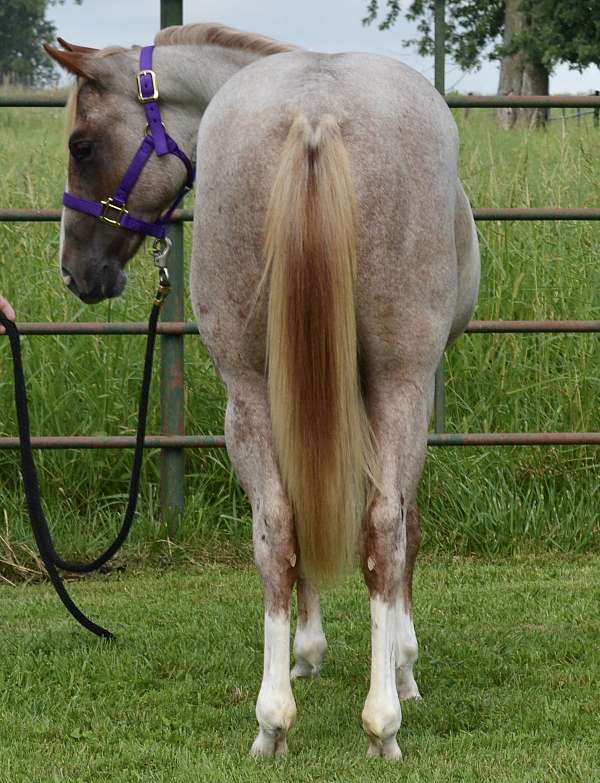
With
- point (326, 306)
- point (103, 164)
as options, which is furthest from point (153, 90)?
point (326, 306)

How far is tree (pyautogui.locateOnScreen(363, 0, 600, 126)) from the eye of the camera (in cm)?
1984

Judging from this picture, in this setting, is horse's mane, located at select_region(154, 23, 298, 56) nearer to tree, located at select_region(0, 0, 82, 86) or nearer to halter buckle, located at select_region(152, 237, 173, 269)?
halter buckle, located at select_region(152, 237, 173, 269)

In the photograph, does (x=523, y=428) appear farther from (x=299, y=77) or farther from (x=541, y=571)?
(x=299, y=77)

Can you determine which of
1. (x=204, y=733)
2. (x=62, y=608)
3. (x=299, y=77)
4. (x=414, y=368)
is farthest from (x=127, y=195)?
(x=62, y=608)

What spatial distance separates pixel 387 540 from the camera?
8.36ft

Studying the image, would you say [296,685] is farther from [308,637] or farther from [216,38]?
[216,38]

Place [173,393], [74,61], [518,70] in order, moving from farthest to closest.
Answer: [518,70] → [173,393] → [74,61]

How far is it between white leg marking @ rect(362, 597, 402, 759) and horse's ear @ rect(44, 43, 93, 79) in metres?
1.47

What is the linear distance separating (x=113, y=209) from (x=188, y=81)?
0.39 m

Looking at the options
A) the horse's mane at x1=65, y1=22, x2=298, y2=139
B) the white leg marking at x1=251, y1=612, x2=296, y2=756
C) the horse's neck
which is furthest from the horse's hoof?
the horse's mane at x1=65, y1=22, x2=298, y2=139

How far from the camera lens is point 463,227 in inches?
118

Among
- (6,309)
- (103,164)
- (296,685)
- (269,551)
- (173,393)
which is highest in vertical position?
(103,164)

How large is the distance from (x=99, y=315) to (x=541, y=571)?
2205mm

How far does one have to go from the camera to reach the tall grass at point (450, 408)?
4.81 m
